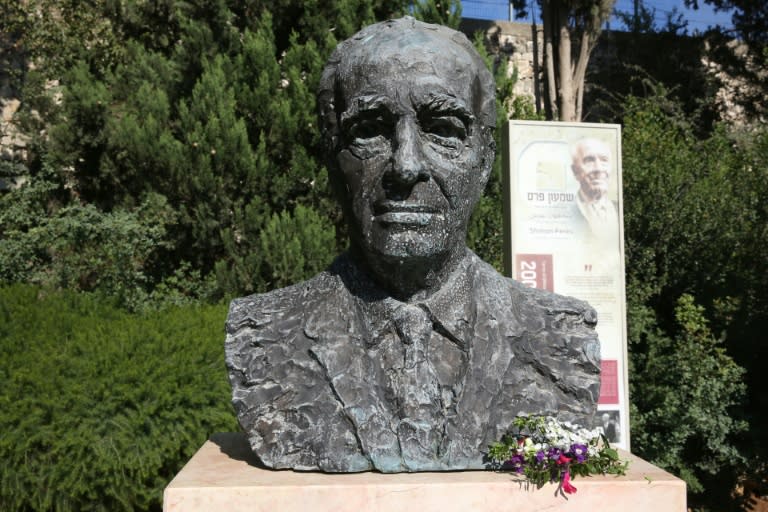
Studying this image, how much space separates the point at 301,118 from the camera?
773 centimetres

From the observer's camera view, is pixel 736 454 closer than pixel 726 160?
Yes

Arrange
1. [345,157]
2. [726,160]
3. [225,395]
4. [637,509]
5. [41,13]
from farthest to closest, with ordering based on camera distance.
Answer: [41,13] → [726,160] → [225,395] → [345,157] → [637,509]

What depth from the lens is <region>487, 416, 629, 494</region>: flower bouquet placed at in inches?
94.3

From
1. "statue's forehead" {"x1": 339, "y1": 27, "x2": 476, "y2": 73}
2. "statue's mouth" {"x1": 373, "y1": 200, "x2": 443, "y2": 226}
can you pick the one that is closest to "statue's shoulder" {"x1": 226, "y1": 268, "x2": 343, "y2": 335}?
"statue's mouth" {"x1": 373, "y1": 200, "x2": 443, "y2": 226}

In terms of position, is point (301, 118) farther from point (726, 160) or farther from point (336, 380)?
point (336, 380)

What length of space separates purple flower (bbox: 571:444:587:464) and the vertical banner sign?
2.15 metres

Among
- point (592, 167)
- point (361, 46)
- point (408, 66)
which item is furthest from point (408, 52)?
point (592, 167)

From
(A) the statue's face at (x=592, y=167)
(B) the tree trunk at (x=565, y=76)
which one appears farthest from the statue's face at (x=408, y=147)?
(B) the tree trunk at (x=565, y=76)

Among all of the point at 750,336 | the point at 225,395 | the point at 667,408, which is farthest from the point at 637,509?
the point at 750,336

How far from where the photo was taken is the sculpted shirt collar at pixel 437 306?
264 centimetres

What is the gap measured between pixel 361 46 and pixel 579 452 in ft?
5.12

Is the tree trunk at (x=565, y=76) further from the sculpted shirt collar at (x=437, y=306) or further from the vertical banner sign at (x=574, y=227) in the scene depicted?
the sculpted shirt collar at (x=437, y=306)

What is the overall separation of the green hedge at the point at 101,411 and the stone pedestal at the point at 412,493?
7.46 ft

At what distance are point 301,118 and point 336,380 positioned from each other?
5530mm
